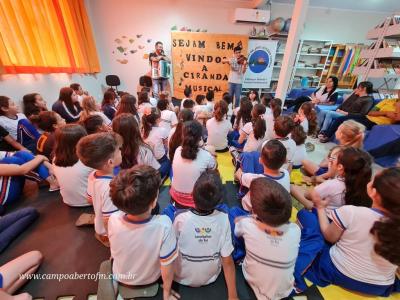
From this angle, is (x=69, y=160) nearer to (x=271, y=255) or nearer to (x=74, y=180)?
(x=74, y=180)

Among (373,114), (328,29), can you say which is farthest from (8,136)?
(328,29)

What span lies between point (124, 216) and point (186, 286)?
0.61 meters

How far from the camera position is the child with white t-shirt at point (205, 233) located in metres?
0.87

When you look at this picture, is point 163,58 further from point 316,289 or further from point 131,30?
point 316,289

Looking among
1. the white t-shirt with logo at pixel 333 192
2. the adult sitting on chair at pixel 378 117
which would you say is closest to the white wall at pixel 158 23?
the adult sitting on chair at pixel 378 117

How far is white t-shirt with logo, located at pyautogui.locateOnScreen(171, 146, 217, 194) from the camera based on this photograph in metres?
1.42

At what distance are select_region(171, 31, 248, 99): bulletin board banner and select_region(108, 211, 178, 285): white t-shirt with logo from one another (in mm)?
4924

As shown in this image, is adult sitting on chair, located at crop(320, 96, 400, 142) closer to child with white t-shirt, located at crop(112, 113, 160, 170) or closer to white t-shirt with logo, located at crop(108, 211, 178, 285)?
child with white t-shirt, located at crop(112, 113, 160, 170)

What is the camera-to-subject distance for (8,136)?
2023 mm

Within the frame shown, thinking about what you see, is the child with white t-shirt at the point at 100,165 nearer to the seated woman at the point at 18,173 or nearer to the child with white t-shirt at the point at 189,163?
the child with white t-shirt at the point at 189,163

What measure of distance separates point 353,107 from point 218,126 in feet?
8.55

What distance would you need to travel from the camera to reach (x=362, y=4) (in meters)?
4.71

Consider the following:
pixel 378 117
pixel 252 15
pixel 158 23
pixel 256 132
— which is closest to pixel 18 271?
pixel 256 132

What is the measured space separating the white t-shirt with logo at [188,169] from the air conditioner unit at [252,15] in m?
4.85
